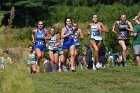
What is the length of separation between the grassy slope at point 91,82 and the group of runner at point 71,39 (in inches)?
44.1

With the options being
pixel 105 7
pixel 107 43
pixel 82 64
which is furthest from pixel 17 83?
pixel 105 7

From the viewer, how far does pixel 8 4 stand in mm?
49406

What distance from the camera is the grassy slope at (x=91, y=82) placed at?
1105 centimetres

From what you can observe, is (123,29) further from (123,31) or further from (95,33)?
(95,33)

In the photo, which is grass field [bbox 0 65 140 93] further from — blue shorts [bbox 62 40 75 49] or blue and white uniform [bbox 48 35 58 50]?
blue and white uniform [bbox 48 35 58 50]

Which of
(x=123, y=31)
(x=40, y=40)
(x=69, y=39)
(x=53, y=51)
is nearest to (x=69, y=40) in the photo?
(x=69, y=39)

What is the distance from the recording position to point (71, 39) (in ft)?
50.4

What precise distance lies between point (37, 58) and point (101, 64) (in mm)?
1952

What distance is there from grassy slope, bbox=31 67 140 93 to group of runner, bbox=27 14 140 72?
1.12 meters

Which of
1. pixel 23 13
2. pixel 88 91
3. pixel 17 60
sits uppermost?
pixel 23 13

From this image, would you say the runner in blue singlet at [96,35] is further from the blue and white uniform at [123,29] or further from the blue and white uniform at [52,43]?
the blue and white uniform at [52,43]

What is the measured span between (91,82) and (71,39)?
3188 millimetres

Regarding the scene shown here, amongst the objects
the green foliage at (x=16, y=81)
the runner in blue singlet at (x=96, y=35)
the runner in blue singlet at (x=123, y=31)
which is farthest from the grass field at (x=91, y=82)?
the green foliage at (x=16, y=81)

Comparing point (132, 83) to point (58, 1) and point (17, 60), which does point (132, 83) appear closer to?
point (17, 60)
